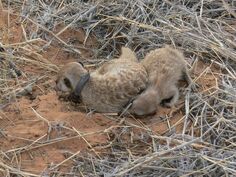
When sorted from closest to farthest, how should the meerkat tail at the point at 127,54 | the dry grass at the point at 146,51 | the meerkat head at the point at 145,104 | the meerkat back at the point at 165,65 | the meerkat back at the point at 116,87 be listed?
the dry grass at the point at 146,51 < the meerkat head at the point at 145,104 < the meerkat back at the point at 116,87 < the meerkat back at the point at 165,65 < the meerkat tail at the point at 127,54

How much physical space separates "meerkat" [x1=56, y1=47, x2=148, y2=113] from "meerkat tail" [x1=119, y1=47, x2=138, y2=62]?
0.80ft

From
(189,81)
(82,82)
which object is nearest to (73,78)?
(82,82)

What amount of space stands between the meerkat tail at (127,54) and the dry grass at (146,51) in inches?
9.0

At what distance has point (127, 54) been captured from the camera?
5133 mm

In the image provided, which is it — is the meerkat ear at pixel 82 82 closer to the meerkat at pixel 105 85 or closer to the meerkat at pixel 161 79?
the meerkat at pixel 105 85

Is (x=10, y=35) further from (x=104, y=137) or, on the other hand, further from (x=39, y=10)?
(x=104, y=137)

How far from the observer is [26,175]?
3979mm

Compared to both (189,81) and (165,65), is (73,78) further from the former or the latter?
(189,81)

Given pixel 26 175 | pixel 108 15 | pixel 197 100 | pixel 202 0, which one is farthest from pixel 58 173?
pixel 202 0

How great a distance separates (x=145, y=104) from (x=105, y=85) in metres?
0.38

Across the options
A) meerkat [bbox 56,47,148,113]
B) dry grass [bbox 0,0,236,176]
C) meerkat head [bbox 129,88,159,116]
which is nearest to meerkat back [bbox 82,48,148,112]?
meerkat [bbox 56,47,148,113]

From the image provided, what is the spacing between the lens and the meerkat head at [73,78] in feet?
15.4

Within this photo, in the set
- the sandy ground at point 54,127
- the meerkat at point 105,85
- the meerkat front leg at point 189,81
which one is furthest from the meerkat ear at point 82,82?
the meerkat front leg at point 189,81

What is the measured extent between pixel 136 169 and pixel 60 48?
1929 mm
